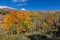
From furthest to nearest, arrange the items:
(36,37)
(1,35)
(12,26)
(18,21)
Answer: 1. (18,21)
2. (12,26)
3. (36,37)
4. (1,35)

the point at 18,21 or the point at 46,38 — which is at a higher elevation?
the point at 18,21

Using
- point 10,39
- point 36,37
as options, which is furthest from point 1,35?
point 36,37

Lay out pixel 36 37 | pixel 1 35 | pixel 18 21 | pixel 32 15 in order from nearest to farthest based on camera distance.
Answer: pixel 1 35 → pixel 36 37 → pixel 18 21 → pixel 32 15

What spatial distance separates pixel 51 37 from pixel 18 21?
15039 mm

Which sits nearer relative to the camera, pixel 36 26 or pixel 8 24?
pixel 8 24

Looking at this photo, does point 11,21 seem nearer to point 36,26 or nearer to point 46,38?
point 36,26

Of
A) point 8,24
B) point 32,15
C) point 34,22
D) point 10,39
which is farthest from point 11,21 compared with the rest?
point 10,39

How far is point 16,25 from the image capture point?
46.5 m

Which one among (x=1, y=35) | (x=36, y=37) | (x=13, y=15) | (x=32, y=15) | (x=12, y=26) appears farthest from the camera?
(x=32, y=15)

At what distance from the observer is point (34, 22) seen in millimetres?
55125

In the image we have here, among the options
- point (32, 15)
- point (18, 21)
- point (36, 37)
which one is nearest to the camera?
point (36, 37)

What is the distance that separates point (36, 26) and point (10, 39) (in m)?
36.4

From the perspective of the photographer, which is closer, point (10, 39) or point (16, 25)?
point (10, 39)

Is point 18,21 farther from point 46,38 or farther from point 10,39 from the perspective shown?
point 10,39
